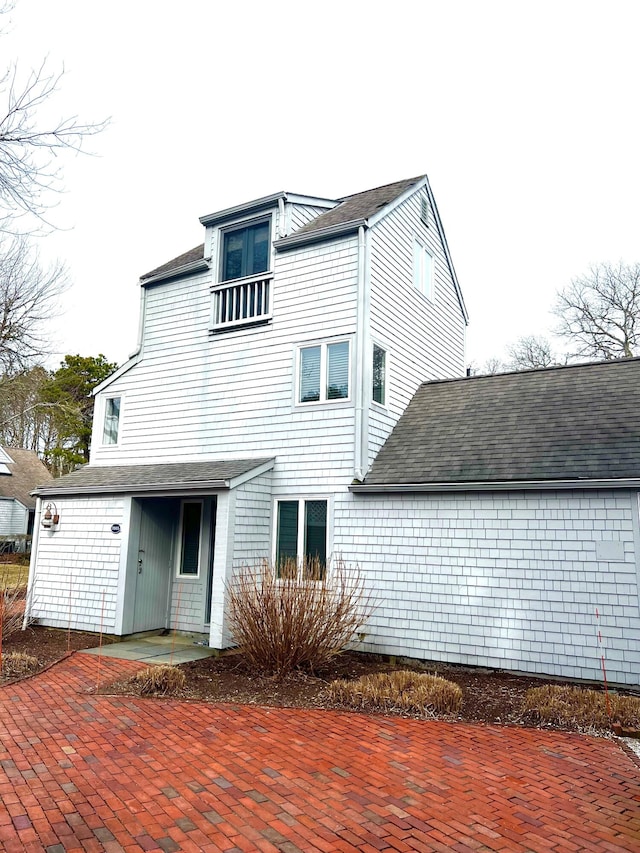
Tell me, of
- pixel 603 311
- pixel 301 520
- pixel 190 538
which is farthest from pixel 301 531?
pixel 603 311

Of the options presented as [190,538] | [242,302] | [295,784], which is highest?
[242,302]

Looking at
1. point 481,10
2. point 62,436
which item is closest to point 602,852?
point 481,10

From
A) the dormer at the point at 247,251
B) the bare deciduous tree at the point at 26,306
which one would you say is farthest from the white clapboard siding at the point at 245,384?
the bare deciduous tree at the point at 26,306

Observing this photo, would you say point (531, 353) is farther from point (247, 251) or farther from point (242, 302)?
point (242, 302)

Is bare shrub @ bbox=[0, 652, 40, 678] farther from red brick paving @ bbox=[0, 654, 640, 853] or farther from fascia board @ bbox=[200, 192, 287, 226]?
fascia board @ bbox=[200, 192, 287, 226]

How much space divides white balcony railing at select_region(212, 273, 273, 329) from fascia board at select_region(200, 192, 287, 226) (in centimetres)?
141

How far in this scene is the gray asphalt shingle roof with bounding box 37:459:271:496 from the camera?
9508 millimetres

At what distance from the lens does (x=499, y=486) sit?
823cm

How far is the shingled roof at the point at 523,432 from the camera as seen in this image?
8094 mm

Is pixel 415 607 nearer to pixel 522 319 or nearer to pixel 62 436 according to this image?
pixel 62 436

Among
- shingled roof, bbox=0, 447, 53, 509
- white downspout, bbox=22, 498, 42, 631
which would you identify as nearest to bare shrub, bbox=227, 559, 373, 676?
white downspout, bbox=22, 498, 42, 631

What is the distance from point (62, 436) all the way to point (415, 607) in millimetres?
24249

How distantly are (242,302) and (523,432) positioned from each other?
233 inches

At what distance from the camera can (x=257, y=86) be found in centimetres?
957
